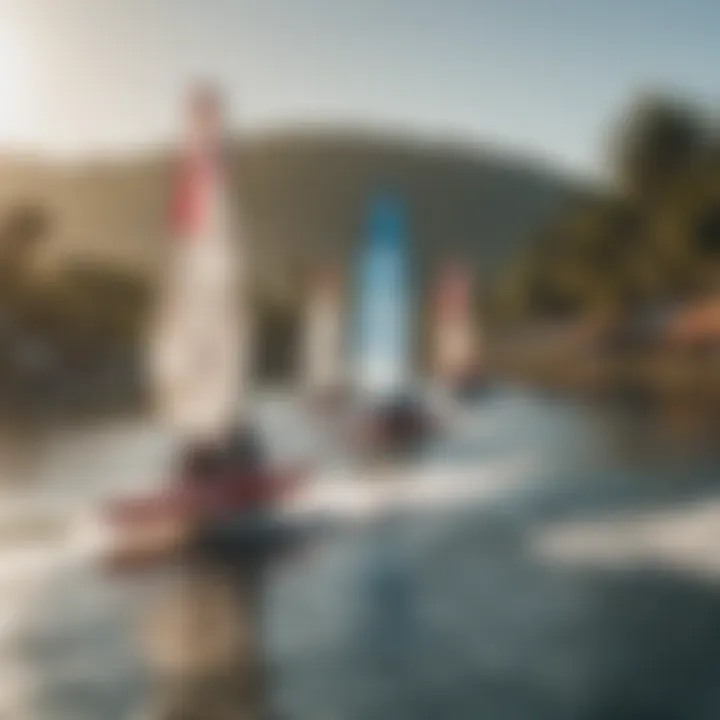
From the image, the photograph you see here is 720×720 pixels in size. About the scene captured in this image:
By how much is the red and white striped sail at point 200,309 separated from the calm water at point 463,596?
0.17 feet

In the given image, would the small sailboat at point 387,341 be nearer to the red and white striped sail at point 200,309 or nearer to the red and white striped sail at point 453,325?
the red and white striped sail at point 453,325

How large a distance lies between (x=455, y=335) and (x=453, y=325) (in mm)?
12

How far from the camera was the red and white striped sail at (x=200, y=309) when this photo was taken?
126 cm

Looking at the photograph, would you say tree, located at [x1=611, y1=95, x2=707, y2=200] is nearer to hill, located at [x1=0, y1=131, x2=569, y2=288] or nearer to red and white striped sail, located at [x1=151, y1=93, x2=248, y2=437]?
hill, located at [x1=0, y1=131, x2=569, y2=288]

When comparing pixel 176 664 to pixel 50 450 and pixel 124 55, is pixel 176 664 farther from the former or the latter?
pixel 124 55

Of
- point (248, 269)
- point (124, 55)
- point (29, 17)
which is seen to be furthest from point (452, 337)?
point (29, 17)

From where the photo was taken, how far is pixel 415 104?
138cm

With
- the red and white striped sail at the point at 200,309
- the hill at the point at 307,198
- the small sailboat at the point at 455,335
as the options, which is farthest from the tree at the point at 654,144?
the red and white striped sail at the point at 200,309

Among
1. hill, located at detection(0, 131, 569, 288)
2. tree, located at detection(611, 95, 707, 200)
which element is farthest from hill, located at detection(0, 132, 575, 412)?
tree, located at detection(611, 95, 707, 200)

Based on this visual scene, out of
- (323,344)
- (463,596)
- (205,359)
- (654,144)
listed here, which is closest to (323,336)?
(323,344)

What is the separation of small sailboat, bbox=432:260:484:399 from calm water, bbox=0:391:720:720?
0.11 feet

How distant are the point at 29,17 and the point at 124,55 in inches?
4.6

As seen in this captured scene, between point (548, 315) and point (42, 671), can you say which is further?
point (548, 315)

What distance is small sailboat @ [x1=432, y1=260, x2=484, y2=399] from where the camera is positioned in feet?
4.38
